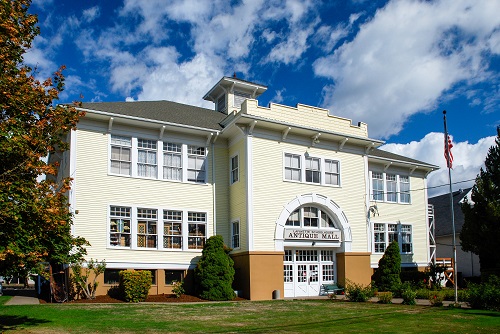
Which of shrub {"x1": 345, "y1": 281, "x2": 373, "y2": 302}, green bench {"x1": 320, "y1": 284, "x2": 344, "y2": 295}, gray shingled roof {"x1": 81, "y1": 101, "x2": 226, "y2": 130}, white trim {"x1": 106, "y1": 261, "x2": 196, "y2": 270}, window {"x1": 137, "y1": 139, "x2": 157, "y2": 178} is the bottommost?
green bench {"x1": 320, "y1": 284, "x2": 344, "y2": 295}

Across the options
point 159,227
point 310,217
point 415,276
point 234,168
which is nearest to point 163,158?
point 159,227

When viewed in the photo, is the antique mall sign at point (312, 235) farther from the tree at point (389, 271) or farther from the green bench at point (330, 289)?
the tree at point (389, 271)

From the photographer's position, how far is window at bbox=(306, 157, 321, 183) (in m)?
28.0

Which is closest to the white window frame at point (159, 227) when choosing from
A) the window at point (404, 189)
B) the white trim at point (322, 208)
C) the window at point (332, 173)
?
the white trim at point (322, 208)

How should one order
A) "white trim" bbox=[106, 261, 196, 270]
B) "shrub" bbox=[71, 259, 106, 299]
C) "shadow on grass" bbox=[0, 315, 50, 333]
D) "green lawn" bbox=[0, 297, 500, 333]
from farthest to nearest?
"white trim" bbox=[106, 261, 196, 270], "shrub" bbox=[71, 259, 106, 299], "green lawn" bbox=[0, 297, 500, 333], "shadow on grass" bbox=[0, 315, 50, 333]

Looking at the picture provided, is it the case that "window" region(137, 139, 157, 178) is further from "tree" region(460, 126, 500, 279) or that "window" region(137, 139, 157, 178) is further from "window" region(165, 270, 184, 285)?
"tree" region(460, 126, 500, 279)

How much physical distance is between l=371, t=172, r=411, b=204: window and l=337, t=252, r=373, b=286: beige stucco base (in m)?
5.72

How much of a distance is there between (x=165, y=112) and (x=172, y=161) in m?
3.08

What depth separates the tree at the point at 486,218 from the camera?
96.7 ft

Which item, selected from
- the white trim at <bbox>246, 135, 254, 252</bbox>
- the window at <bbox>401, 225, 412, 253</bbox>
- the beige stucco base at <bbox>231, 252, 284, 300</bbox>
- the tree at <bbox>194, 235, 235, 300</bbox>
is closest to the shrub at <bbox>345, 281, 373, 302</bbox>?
Answer: the beige stucco base at <bbox>231, 252, 284, 300</bbox>

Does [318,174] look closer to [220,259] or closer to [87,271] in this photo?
[220,259]

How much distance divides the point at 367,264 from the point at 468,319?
489 inches

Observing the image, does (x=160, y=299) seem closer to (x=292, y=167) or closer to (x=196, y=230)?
(x=196, y=230)

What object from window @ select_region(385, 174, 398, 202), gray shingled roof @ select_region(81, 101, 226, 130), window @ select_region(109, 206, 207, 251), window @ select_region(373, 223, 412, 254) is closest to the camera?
window @ select_region(109, 206, 207, 251)
